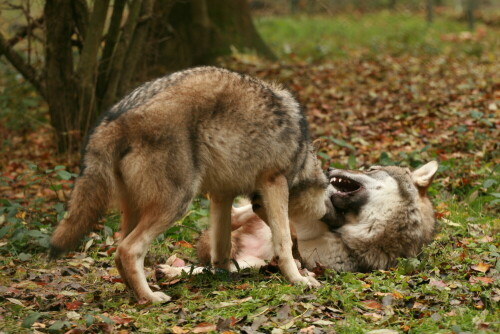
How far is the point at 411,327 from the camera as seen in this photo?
4.19m

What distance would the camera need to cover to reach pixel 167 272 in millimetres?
5617

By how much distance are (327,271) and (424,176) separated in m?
1.68

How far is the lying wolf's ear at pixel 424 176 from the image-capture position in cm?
634

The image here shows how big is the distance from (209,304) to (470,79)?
1040 cm

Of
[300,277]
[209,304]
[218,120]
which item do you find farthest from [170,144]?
[300,277]

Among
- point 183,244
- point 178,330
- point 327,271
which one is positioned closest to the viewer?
point 178,330

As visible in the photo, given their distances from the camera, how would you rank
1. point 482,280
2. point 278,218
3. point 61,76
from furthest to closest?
point 61,76 → point 278,218 → point 482,280

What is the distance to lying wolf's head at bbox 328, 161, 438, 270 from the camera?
5.88 meters

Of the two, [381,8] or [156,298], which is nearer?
[156,298]

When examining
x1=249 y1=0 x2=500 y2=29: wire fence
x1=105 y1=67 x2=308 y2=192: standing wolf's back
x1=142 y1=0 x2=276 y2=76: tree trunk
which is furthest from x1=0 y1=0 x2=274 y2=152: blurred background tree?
x1=249 y1=0 x2=500 y2=29: wire fence

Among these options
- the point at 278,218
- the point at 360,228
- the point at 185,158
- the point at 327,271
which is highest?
the point at 185,158

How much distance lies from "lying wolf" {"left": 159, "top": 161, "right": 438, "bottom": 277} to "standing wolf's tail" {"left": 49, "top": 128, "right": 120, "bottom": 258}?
1.23 meters

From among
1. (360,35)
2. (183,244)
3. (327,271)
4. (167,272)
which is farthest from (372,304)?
(360,35)

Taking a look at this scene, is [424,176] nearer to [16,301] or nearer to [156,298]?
[156,298]
